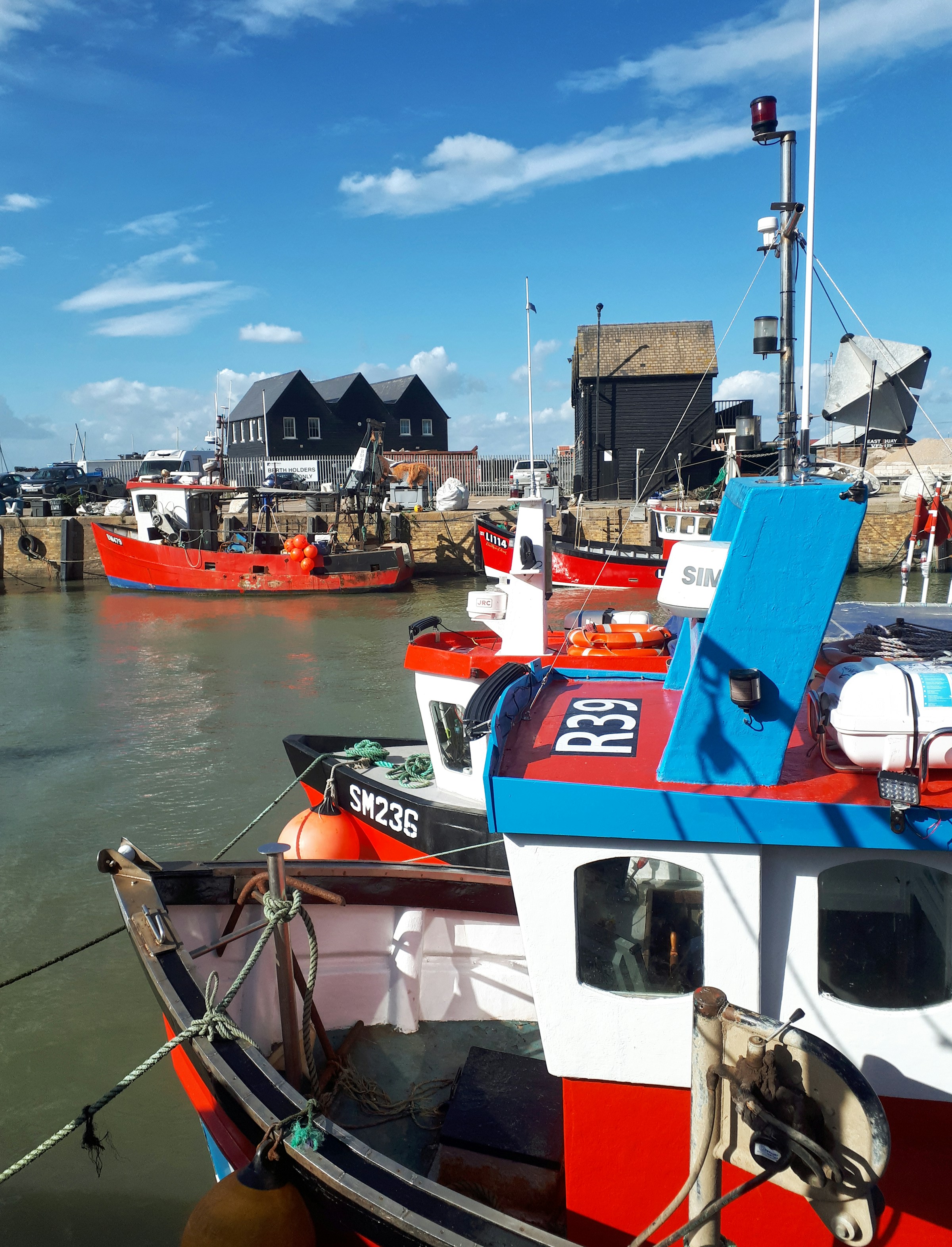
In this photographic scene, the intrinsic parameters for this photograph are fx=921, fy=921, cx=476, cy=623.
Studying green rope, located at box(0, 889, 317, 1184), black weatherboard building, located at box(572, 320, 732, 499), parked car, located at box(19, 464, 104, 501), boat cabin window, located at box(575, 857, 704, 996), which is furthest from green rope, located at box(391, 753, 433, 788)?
parked car, located at box(19, 464, 104, 501)

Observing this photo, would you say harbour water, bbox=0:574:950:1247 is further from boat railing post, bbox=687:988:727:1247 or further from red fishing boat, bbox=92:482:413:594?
boat railing post, bbox=687:988:727:1247

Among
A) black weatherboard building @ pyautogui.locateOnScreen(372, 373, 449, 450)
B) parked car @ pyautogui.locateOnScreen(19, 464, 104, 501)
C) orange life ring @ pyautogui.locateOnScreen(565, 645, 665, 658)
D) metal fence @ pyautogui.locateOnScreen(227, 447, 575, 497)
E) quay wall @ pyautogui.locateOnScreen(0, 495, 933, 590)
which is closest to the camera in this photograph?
orange life ring @ pyautogui.locateOnScreen(565, 645, 665, 658)

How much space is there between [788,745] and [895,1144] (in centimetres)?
142

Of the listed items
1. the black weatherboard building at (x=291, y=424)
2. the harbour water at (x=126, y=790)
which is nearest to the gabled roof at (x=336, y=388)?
the black weatherboard building at (x=291, y=424)

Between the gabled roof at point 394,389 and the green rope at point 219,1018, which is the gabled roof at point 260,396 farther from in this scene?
the green rope at point 219,1018

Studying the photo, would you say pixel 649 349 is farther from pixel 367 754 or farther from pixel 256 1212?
pixel 256 1212

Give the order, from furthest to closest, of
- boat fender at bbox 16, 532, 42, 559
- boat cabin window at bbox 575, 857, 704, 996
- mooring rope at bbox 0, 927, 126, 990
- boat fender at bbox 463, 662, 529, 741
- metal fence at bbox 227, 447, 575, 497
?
1. metal fence at bbox 227, 447, 575, 497
2. boat fender at bbox 16, 532, 42, 559
3. mooring rope at bbox 0, 927, 126, 990
4. boat fender at bbox 463, 662, 529, 741
5. boat cabin window at bbox 575, 857, 704, 996

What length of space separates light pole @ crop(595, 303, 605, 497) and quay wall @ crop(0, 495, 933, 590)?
Result: 4637 mm

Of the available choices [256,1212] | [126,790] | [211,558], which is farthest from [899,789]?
[211,558]

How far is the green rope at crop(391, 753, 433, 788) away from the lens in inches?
306

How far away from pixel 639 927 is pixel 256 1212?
1.78 m

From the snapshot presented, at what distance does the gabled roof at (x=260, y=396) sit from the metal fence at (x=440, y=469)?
5.59 meters

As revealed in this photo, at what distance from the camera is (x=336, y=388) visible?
53531mm

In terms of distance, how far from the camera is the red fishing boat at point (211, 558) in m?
27.4
